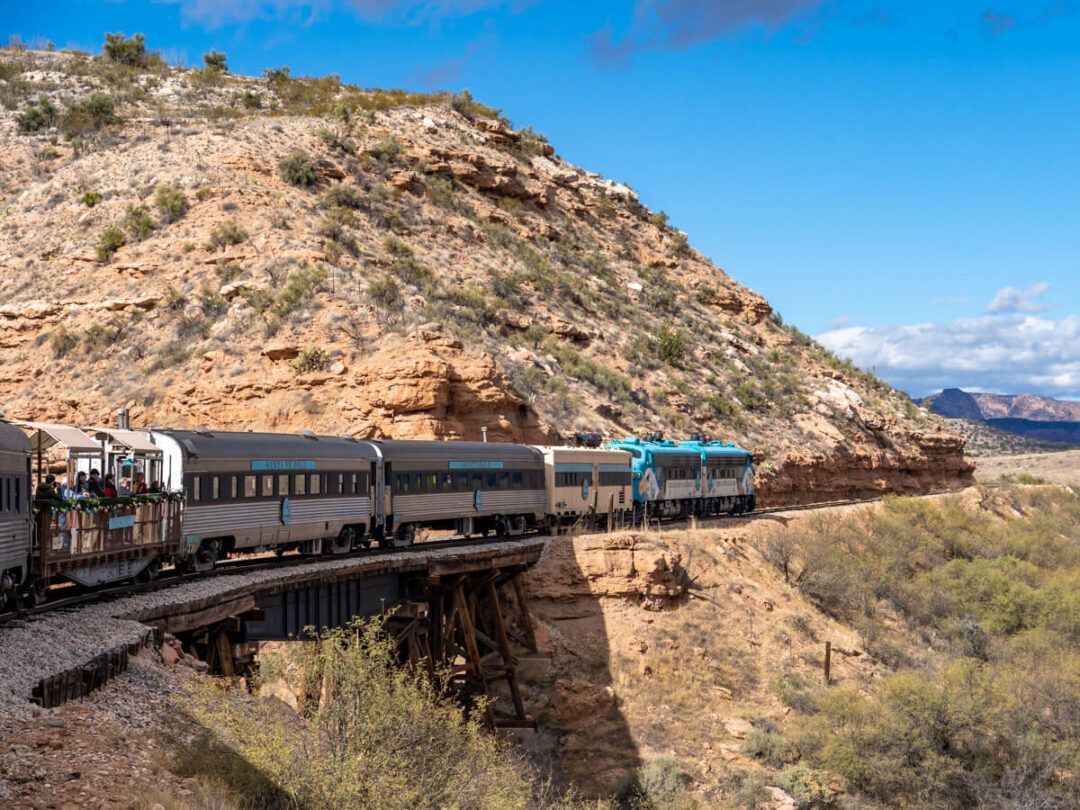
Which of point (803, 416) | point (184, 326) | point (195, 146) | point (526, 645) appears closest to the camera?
point (526, 645)

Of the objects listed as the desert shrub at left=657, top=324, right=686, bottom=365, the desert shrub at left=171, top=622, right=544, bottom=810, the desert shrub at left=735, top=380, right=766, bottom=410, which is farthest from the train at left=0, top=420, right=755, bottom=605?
the desert shrub at left=735, top=380, right=766, bottom=410

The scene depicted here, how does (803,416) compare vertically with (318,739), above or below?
above

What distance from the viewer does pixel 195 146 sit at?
2424 inches

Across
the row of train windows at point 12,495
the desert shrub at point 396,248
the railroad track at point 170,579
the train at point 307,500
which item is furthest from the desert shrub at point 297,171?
the row of train windows at point 12,495

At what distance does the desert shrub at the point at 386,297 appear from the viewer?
47.1 m

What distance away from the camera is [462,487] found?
104 feet

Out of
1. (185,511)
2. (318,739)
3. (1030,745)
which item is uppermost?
(185,511)

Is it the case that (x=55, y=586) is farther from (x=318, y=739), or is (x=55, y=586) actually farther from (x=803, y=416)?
(x=803, y=416)

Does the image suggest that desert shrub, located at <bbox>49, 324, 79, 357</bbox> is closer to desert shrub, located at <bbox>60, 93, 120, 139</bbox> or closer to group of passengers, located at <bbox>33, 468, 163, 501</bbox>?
desert shrub, located at <bbox>60, 93, 120, 139</bbox>

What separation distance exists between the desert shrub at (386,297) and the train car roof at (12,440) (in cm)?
2898

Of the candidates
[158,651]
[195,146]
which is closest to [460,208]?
[195,146]

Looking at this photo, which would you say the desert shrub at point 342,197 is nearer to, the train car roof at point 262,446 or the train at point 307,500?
the train at point 307,500

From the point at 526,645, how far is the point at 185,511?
11338 millimetres

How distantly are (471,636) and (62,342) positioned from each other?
93.4 feet
